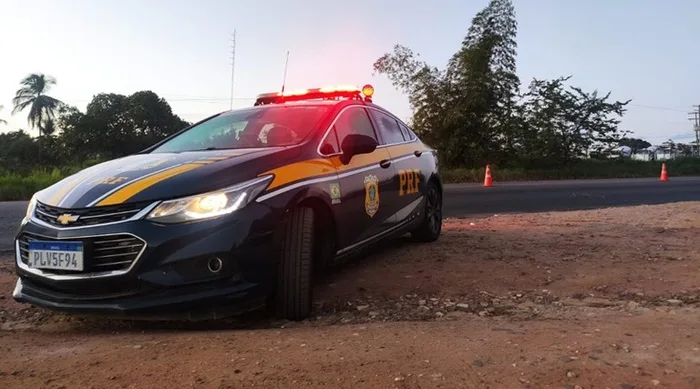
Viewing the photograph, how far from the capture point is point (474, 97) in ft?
86.0

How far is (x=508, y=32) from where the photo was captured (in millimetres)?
27328

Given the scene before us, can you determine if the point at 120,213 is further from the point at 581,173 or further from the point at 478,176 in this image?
the point at 581,173

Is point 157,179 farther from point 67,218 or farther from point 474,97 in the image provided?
point 474,97

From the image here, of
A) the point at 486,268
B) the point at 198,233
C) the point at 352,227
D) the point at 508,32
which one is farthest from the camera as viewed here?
the point at 508,32

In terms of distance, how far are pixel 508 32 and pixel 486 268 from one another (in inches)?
973

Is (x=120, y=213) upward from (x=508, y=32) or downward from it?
downward

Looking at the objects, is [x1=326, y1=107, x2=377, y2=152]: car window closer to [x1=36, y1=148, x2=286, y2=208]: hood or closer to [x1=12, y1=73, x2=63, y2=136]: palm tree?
[x1=36, y1=148, x2=286, y2=208]: hood

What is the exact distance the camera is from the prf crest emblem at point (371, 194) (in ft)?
14.8

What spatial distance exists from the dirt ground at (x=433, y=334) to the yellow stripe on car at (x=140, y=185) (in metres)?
0.77

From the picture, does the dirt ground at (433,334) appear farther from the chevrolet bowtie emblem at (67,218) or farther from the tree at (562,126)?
the tree at (562,126)

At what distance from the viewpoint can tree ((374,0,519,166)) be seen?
26.7 m

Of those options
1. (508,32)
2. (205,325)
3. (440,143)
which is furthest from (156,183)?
(508,32)

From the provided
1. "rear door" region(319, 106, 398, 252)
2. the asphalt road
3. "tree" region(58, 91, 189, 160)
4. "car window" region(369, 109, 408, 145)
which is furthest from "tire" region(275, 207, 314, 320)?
"tree" region(58, 91, 189, 160)

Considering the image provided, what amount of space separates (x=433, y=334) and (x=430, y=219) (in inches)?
122
